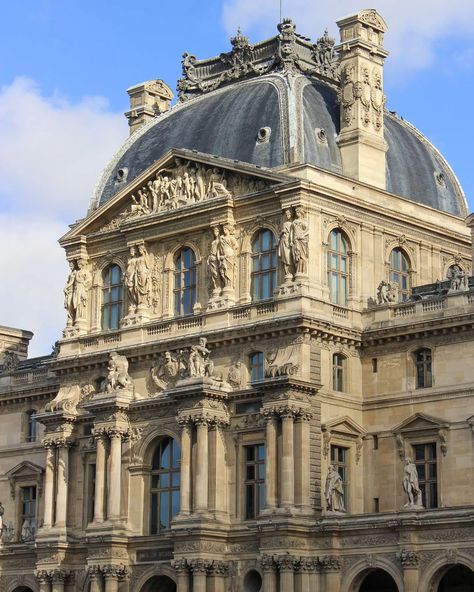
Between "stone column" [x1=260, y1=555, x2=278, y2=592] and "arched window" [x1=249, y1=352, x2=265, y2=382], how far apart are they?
826 cm

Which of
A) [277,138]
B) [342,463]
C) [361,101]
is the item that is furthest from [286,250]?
[342,463]

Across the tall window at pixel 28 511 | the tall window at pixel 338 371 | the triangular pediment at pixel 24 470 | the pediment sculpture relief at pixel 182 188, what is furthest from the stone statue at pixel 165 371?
the tall window at pixel 28 511

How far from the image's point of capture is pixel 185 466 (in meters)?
68.8

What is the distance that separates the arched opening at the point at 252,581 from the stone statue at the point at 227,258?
12.8 meters

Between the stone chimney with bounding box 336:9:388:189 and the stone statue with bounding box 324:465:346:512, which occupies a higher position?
the stone chimney with bounding box 336:9:388:189

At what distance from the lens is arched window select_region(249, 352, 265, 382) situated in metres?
69.2

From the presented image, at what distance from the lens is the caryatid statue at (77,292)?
Result: 7731 centimetres

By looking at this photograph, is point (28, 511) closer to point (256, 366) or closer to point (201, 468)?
point (201, 468)

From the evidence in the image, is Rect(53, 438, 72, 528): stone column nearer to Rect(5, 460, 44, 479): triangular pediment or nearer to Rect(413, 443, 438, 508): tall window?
Rect(5, 460, 44, 479): triangular pediment

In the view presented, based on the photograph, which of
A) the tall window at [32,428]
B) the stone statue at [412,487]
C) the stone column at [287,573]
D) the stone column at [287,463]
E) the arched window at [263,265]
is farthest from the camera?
the tall window at [32,428]

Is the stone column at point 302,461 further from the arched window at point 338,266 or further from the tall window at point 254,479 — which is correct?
the arched window at point 338,266

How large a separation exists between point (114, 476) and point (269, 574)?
10122mm

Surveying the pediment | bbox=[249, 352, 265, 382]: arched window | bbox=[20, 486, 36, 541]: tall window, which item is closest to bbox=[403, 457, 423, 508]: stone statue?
the pediment

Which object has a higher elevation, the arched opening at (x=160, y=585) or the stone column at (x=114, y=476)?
the stone column at (x=114, y=476)
